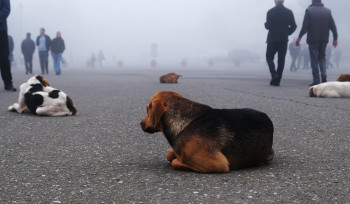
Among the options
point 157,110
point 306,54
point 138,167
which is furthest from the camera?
point 306,54

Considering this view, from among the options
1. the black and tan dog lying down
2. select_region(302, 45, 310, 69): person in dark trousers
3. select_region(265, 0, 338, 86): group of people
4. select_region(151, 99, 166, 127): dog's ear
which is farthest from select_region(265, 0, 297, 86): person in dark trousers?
select_region(302, 45, 310, 69): person in dark trousers

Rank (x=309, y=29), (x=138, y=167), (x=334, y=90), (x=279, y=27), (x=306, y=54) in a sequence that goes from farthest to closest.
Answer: (x=306, y=54) → (x=309, y=29) → (x=279, y=27) → (x=334, y=90) → (x=138, y=167)

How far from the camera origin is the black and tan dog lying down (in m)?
3.43

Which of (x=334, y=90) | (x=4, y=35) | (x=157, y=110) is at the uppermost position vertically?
(x=4, y=35)

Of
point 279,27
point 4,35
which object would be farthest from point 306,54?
point 4,35

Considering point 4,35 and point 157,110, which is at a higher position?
point 4,35

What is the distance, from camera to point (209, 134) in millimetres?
3473

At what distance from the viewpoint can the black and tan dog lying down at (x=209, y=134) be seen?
3.43m

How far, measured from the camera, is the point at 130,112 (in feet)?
24.3

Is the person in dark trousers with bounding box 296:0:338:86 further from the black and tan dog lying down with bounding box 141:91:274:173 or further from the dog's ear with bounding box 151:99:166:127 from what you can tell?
the dog's ear with bounding box 151:99:166:127

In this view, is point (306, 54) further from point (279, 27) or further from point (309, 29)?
point (279, 27)

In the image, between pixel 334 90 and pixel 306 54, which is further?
pixel 306 54

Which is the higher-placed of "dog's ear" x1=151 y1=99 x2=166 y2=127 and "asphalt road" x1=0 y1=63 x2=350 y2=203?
"dog's ear" x1=151 y1=99 x2=166 y2=127

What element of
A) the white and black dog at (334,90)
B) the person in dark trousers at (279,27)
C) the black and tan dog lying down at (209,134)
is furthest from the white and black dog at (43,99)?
the person in dark trousers at (279,27)
